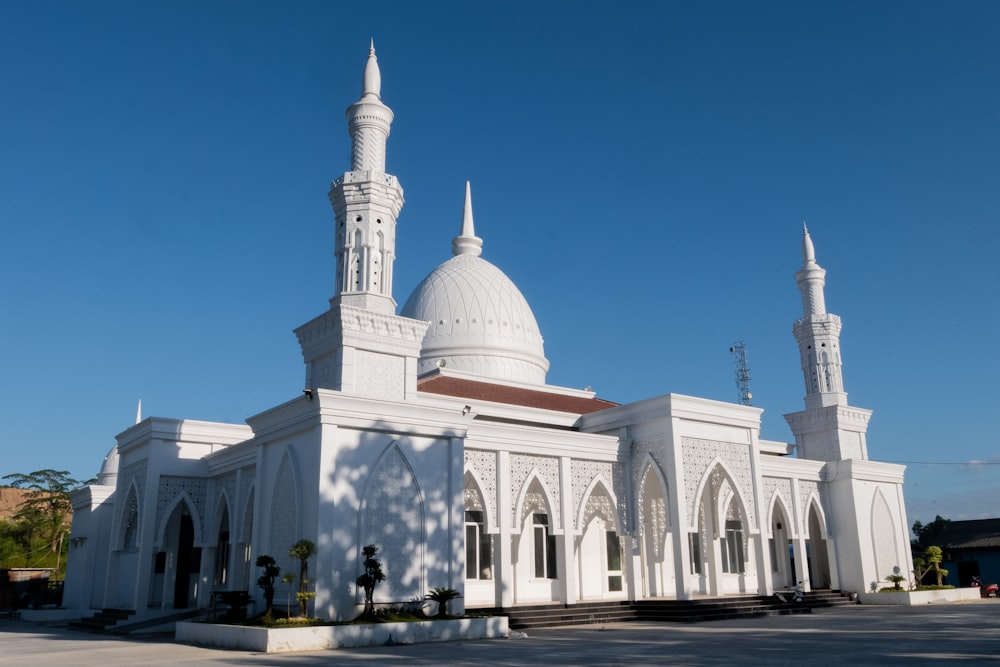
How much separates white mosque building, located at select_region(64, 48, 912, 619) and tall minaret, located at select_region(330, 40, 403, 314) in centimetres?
5

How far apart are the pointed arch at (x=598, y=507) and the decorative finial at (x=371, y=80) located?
11.2m

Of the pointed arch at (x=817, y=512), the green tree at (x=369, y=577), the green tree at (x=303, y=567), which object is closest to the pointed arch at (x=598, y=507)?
the green tree at (x=369, y=577)

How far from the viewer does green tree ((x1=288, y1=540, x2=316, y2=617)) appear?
1459cm

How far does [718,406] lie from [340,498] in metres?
10.8

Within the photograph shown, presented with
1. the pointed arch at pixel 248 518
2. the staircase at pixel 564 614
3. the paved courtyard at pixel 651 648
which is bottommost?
the paved courtyard at pixel 651 648

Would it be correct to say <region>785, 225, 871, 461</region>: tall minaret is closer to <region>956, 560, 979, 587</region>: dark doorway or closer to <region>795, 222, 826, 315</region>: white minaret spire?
<region>795, 222, 826, 315</region>: white minaret spire

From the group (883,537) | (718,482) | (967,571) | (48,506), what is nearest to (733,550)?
(718,482)

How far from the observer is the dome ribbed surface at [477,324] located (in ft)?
98.7

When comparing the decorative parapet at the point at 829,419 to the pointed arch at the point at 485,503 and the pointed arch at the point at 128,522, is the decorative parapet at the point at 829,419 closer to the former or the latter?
the pointed arch at the point at 485,503

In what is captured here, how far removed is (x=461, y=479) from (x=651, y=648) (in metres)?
6.31

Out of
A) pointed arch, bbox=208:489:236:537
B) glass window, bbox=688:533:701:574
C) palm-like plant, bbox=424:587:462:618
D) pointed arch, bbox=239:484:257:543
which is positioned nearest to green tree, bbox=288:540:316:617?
palm-like plant, bbox=424:587:462:618

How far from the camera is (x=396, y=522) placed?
16.6 metres

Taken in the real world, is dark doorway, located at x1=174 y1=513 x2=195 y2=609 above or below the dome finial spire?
below

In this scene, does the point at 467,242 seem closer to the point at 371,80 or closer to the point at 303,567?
the point at 371,80
